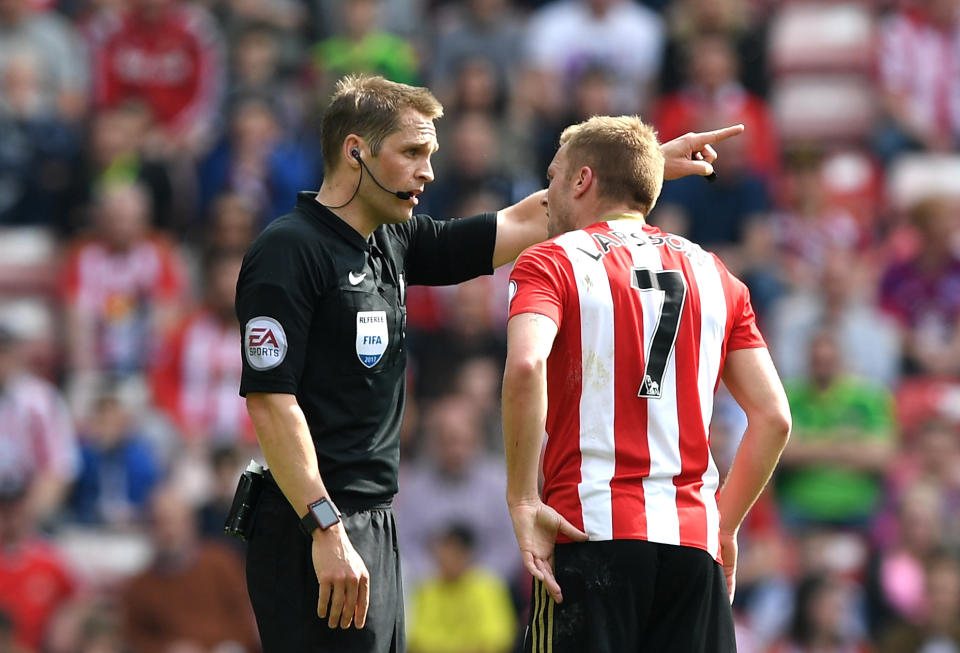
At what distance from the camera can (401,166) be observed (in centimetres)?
500

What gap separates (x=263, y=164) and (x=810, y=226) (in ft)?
13.6

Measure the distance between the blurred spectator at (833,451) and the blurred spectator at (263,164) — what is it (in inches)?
163

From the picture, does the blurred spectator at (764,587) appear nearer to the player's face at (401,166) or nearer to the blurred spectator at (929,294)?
the blurred spectator at (929,294)

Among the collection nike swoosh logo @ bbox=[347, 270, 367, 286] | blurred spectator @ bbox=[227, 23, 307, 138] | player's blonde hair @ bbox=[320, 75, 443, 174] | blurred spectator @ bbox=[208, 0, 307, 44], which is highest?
blurred spectator @ bbox=[208, 0, 307, 44]

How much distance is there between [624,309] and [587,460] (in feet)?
1.48

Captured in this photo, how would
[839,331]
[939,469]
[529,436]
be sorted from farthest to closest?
[839,331] < [939,469] < [529,436]

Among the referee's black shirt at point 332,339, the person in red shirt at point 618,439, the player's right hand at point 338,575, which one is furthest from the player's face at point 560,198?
the player's right hand at point 338,575

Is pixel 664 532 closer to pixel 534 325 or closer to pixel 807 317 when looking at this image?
pixel 534 325

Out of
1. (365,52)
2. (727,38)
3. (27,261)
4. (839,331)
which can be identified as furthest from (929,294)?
(27,261)

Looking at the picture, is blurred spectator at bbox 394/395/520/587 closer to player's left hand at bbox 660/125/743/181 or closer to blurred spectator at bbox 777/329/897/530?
blurred spectator at bbox 777/329/897/530

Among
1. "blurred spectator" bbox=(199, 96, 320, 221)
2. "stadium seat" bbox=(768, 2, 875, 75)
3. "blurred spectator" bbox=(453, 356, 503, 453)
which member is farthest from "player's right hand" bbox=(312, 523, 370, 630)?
"stadium seat" bbox=(768, 2, 875, 75)

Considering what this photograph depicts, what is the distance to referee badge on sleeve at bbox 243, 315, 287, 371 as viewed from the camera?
15.6 feet

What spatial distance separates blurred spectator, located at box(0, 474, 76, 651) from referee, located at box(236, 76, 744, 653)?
6.04m

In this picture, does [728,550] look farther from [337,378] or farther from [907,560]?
[907,560]
